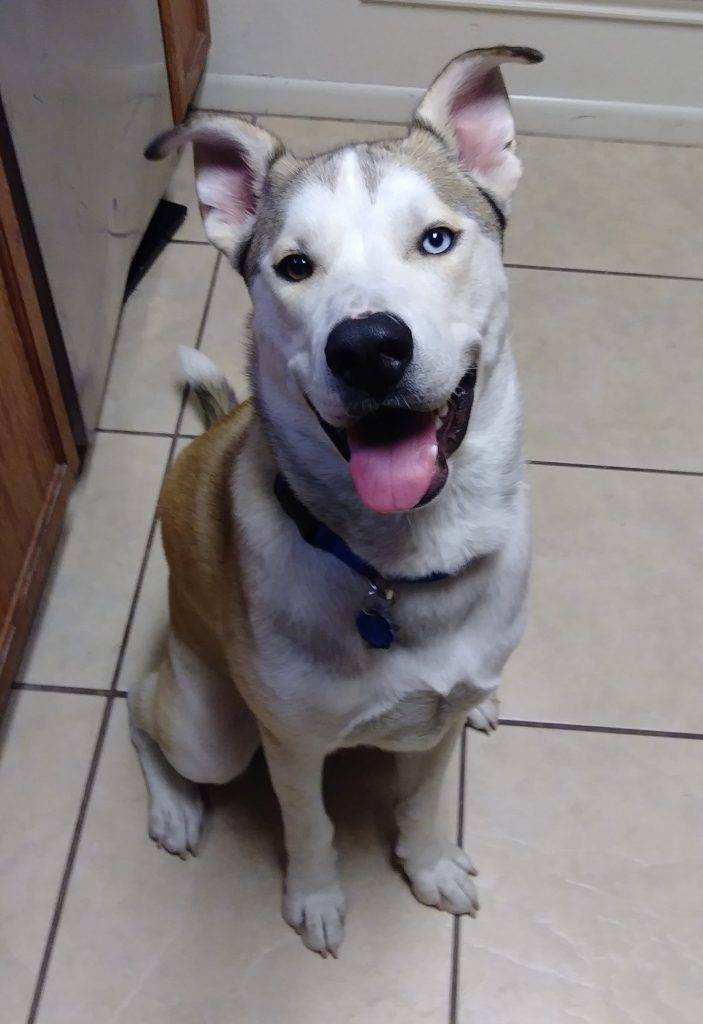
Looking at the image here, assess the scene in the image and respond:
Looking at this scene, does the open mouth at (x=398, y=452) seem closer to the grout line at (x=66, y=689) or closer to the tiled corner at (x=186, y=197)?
the grout line at (x=66, y=689)

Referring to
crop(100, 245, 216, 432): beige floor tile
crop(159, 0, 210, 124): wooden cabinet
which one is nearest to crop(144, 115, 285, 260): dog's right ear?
crop(100, 245, 216, 432): beige floor tile

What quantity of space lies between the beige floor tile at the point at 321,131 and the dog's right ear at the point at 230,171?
4.75 ft

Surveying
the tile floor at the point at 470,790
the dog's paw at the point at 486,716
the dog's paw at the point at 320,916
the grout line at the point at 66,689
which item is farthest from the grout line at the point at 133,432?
the dog's paw at the point at 320,916

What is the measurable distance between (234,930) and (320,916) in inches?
5.3

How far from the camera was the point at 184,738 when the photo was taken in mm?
1360

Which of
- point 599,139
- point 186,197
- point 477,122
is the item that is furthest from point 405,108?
point 477,122

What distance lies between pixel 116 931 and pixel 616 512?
1.08m

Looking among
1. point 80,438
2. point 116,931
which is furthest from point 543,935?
point 80,438

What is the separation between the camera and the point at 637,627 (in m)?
1.72

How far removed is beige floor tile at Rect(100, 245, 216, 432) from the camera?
1.98 m

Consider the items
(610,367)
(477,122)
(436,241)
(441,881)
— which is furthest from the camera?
(610,367)

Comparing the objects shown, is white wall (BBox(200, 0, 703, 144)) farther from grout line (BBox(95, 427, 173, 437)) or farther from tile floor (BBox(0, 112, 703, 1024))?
grout line (BBox(95, 427, 173, 437))

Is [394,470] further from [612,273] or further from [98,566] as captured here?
[612,273]

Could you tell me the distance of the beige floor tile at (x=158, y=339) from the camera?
198cm
